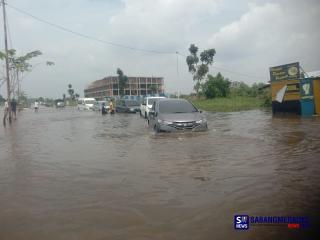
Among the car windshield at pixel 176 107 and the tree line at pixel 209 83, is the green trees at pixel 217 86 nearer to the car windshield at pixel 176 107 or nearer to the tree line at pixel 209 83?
the tree line at pixel 209 83

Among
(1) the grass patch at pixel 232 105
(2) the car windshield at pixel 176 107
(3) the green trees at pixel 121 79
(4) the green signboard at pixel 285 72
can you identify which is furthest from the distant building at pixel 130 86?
(2) the car windshield at pixel 176 107

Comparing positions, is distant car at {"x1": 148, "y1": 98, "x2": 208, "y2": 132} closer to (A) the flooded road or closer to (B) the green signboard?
(A) the flooded road

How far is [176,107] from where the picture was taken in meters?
14.5

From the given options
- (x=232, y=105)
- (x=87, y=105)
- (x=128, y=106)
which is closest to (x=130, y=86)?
(x=87, y=105)

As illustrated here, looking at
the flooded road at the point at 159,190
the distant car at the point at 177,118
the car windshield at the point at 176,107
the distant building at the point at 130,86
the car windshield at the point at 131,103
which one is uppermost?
the distant building at the point at 130,86

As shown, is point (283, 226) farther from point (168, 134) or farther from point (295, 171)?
point (168, 134)

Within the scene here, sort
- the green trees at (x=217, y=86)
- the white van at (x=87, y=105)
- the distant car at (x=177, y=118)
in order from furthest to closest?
1. the white van at (x=87, y=105)
2. the green trees at (x=217, y=86)
3. the distant car at (x=177, y=118)

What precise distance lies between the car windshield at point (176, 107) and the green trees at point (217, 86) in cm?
3677

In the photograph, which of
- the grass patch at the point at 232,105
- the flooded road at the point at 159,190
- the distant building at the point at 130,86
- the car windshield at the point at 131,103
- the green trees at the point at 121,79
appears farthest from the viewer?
the distant building at the point at 130,86

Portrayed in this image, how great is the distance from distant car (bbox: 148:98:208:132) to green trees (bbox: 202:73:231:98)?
36.9 metres

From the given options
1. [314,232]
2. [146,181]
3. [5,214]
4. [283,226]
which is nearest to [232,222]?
[283,226]

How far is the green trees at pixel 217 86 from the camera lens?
50.9 metres

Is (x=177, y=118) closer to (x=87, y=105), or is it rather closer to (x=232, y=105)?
(x=232, y=105)

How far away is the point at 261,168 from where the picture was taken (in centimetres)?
764
